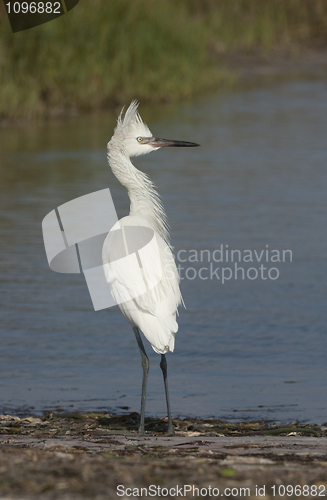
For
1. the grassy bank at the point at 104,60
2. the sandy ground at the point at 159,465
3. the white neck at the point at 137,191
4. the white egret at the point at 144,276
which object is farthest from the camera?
the grassy bank at the point at 104,60

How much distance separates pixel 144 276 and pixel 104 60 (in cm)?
1438

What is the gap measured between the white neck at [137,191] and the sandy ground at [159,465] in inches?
53.2

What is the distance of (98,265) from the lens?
830 cm

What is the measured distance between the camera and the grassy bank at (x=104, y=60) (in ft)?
56.5

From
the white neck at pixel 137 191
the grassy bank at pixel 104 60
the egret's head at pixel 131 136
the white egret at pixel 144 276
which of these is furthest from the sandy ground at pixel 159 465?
the grassy bank at pixel 104 60

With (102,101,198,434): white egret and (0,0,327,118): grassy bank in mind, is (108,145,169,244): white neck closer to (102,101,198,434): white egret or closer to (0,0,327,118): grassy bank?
(102,101,198,434): white egret

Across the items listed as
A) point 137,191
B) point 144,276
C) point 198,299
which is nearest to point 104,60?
point 198,299

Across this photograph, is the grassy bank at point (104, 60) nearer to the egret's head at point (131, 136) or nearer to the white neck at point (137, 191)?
the egret's head at point (131, 136)

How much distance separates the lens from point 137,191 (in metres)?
5.47

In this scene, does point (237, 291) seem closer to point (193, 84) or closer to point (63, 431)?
point (63, 431)

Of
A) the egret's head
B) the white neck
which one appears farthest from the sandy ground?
the egret's head

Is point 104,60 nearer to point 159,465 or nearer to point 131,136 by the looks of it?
point 131,136

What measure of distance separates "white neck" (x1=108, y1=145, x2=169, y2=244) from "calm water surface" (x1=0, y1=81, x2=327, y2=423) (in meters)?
1.17

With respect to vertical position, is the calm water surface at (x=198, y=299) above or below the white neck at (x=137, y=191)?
below
